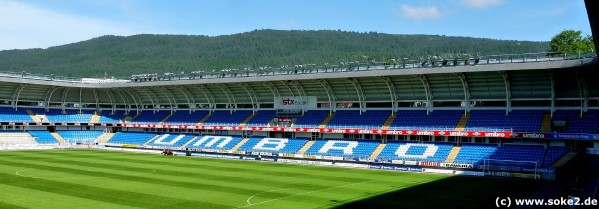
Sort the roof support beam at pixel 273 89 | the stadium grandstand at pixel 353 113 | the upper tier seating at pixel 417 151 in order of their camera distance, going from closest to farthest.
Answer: the stadium grandstand at pixel 353 113 < the upper tier seating at pixel 417 151 < the roof support beam at pixel 273 89

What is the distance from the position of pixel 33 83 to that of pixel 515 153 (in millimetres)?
60599

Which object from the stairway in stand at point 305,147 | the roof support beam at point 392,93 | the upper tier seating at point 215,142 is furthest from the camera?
the upper tier seating at point 215,142

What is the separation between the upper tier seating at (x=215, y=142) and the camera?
211ft

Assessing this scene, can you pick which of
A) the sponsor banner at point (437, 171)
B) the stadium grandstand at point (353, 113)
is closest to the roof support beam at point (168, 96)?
the stadium grandstand at point (353, 113)

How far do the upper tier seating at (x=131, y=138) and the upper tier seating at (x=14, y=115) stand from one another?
11.7 metres

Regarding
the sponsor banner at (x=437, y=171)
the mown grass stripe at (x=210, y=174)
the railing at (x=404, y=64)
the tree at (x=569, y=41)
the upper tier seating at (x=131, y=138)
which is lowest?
the mown grass stripe at (x=210, y=174)

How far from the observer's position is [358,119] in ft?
193

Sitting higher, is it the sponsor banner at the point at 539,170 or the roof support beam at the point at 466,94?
the roof support beam at the point at 466,94

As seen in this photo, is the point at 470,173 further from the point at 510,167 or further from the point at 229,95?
the point at 229,95

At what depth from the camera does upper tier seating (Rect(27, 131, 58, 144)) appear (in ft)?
234

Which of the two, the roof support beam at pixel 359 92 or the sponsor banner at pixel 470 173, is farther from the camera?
the roof support beam at pixel 359 92

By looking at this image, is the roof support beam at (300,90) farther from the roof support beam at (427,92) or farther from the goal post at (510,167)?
the goal post at (510,167)

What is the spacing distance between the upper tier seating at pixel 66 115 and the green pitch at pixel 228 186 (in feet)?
86.1

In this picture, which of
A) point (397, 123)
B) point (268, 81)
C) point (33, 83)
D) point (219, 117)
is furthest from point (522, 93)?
point (33, 83)
